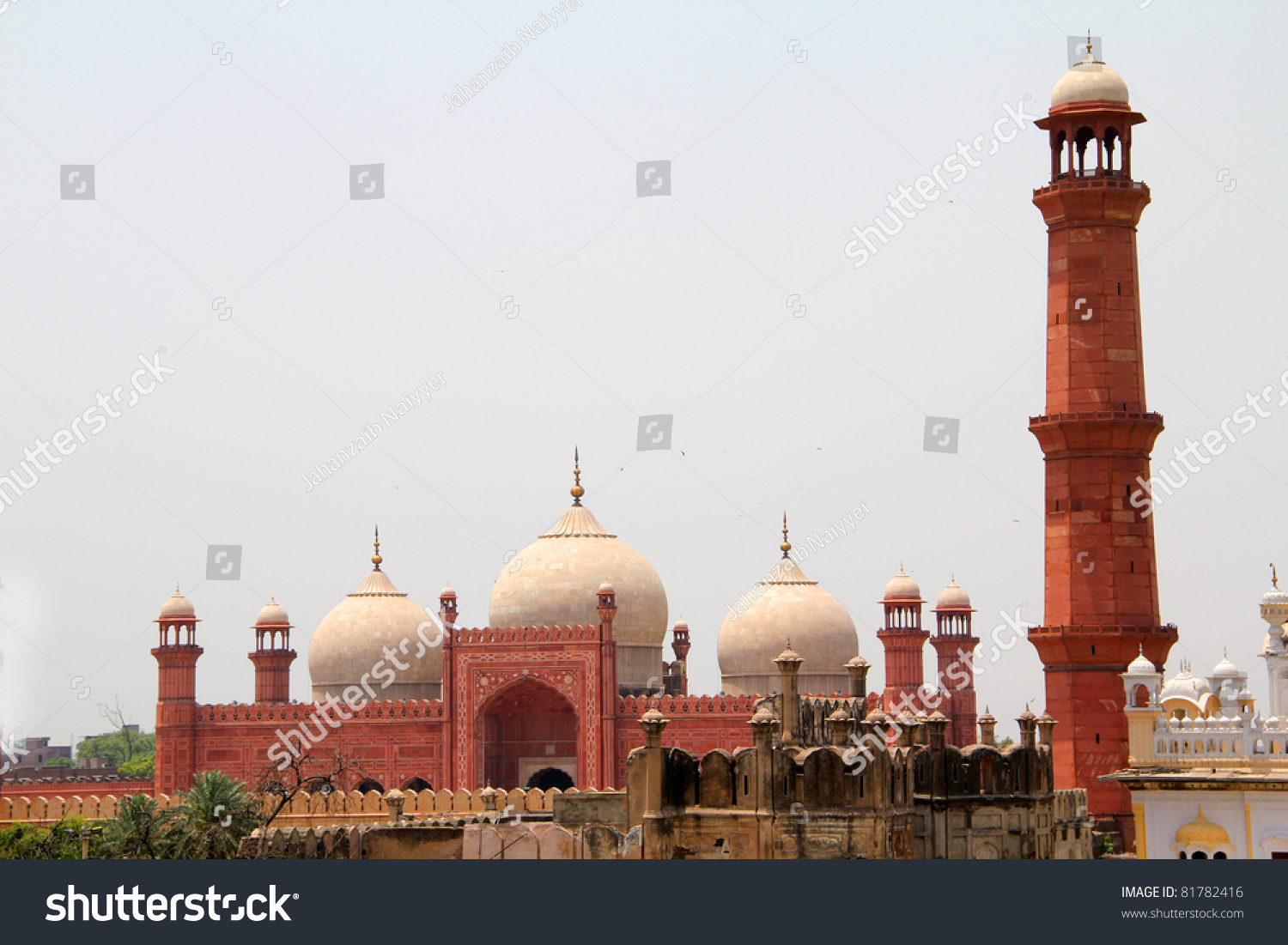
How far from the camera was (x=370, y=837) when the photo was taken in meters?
27.5

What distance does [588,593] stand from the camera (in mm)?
49125

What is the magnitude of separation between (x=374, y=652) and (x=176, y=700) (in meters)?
4.99

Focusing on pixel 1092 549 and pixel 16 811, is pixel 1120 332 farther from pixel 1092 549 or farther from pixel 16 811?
pixel 16 811

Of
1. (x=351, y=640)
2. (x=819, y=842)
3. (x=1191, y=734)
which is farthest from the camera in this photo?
(x=351, y=640)

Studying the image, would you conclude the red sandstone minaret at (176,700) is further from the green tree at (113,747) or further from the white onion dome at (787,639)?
the green tree at (113,747)

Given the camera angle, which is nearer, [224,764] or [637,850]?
[637,850]


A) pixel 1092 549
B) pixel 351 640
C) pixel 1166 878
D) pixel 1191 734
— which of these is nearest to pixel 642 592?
pixel 351 640

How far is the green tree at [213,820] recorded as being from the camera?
104ft

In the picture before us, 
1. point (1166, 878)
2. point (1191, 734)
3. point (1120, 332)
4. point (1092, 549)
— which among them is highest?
A: point (1120, 332)

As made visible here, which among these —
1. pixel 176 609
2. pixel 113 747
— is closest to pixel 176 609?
pixel 176 609

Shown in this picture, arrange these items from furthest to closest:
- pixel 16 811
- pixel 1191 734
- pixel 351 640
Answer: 1. pixel 351 640
2. pixel 16 811
3. pixel 1191 734

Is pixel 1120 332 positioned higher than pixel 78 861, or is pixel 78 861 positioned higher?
pixel 1120 332

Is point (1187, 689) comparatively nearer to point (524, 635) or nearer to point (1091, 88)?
point (1091, 88)

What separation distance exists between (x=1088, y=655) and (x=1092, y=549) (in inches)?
74.9
